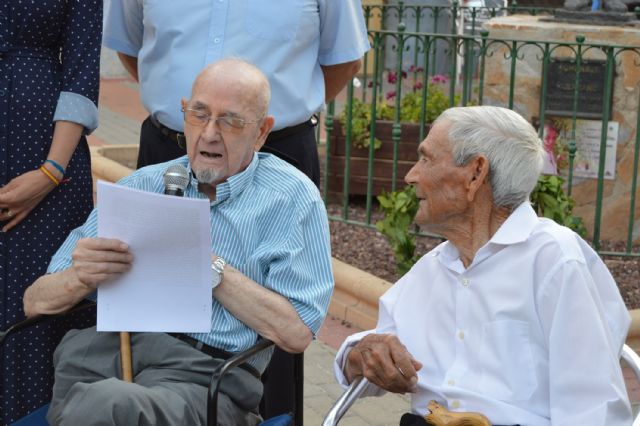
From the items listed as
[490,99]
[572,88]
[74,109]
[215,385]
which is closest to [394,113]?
[490,99]

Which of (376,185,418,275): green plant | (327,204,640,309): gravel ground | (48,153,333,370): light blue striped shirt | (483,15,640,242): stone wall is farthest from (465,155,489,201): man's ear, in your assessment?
(483,15,640,242): stone wall

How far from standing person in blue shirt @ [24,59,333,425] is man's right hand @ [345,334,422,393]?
18 centimetres

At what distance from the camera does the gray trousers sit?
123 inches

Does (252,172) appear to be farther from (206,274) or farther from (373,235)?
(373,235)

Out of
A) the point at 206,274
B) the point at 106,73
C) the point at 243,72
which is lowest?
the point at 106,73

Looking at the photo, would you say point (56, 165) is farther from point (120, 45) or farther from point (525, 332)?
point (525, 332)

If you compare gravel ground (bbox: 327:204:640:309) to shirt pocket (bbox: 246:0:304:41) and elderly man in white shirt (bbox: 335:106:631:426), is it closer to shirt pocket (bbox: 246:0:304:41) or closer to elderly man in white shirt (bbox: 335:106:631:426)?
shirt pocket (bbox: 246:0:304:41)

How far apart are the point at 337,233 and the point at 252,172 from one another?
390 centimetres

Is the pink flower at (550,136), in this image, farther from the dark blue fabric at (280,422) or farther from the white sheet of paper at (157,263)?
the white sheet of paper at (157,263)

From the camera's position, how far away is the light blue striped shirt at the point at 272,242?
336cm

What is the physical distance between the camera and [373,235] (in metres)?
7.29

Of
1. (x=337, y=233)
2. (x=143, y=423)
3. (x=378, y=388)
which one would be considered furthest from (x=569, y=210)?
(x=143, y=423)

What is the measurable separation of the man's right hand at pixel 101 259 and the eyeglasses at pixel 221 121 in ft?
1.33

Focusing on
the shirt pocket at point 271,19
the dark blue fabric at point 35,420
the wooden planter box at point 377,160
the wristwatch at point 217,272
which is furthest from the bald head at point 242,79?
the wooden planter box at point 377,160
